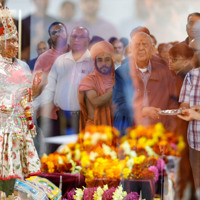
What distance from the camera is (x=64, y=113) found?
5.28 m

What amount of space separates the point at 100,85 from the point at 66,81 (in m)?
0.43

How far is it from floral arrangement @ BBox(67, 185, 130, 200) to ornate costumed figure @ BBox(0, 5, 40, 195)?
0.50m

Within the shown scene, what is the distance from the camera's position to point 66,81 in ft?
17.3

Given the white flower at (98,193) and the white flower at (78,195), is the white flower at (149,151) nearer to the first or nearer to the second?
the white flower at (98,193)

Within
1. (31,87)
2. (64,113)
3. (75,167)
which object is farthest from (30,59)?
(75,167)

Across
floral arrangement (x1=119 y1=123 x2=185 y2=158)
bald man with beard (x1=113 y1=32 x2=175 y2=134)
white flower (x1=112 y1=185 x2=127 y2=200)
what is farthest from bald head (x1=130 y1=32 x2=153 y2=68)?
white flower (x1=112 y1=185 x2=127 y2=200)

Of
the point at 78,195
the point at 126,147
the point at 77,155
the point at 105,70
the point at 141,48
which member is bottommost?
the point at 78,195

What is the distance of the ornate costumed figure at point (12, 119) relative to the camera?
15.5 feet

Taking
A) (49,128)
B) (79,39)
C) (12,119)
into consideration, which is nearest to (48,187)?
(49,128)

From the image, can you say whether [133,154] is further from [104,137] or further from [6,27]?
[6,27]

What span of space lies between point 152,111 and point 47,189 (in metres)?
1.42

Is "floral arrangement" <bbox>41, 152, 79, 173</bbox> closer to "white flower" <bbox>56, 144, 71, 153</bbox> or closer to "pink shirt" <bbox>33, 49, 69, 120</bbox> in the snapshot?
"white flower" <bbox>56, 144, 71, 153</bbox>

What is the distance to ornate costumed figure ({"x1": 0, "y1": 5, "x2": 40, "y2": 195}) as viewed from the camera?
4.71m

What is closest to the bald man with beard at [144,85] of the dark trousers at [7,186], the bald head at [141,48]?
the bald head at [141,48]
